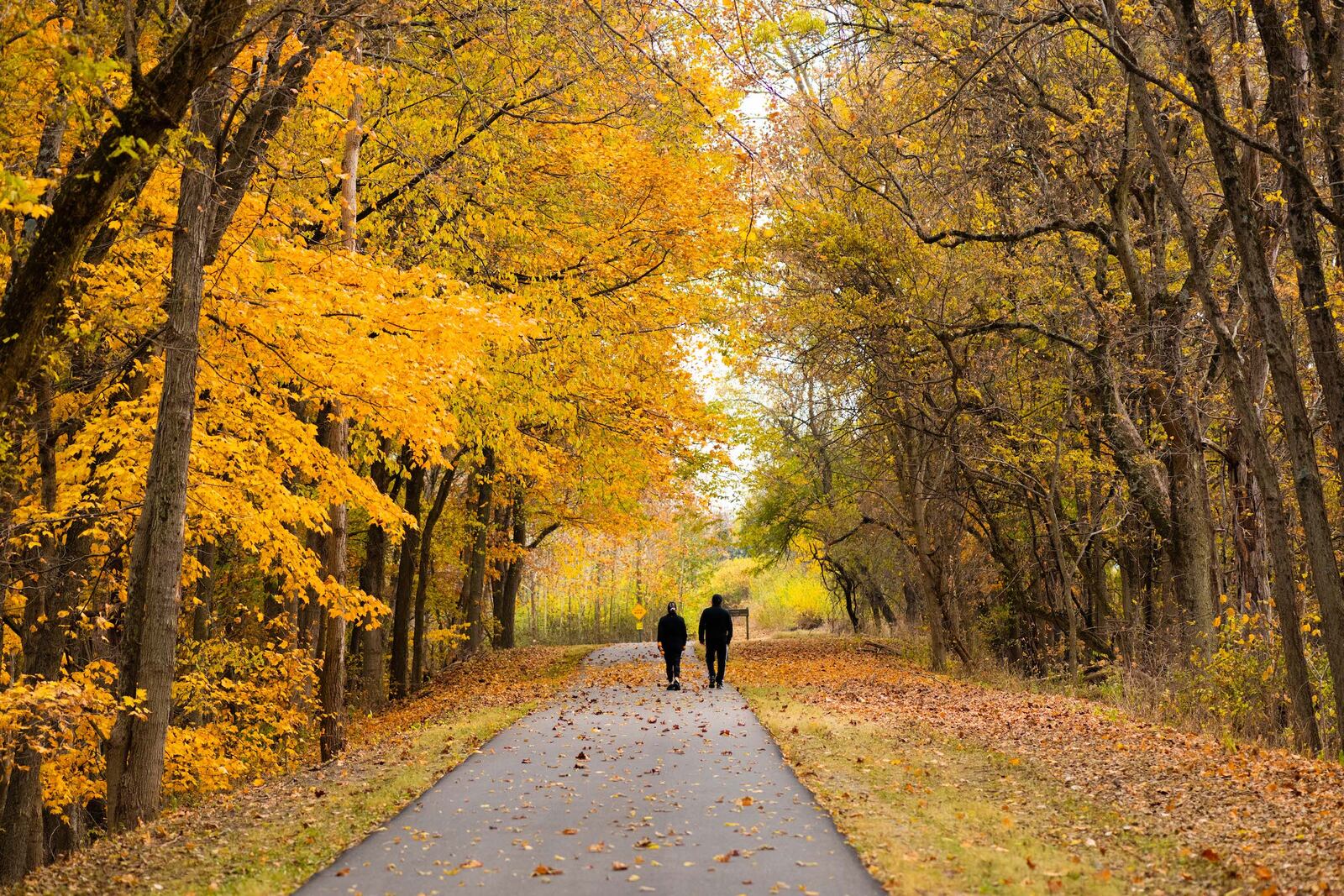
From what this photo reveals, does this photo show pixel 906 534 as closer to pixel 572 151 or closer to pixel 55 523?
pixel 572 151

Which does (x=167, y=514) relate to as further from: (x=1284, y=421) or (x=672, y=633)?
(x=672, y=633)

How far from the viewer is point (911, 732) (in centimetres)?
1332

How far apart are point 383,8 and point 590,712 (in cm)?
1015

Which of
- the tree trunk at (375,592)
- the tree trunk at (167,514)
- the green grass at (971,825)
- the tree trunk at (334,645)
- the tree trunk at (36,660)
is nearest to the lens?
the green grass at (971,825)

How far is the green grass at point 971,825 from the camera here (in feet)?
21.2

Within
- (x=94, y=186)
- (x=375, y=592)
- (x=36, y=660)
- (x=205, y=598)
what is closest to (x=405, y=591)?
(x=375, y=592)

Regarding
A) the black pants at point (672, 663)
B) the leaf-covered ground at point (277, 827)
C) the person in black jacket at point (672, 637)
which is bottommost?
the leaf-covered ground at point (277, 827)

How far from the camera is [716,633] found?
19766mm

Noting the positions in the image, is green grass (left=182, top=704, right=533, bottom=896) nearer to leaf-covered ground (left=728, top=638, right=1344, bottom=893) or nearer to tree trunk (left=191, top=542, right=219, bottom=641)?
leaf-covered ground (left=728, top=638, right=1344, bottom=893)

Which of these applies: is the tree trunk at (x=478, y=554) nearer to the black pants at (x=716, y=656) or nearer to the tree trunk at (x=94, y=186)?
the black pants at (x=716, y=656)

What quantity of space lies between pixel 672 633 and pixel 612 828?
11.3 meters

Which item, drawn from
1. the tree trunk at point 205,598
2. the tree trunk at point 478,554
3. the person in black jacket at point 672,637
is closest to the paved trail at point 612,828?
the person in black jacket at point 672,637

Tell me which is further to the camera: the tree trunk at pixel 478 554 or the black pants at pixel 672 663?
the tree trunk at pixel 478 554

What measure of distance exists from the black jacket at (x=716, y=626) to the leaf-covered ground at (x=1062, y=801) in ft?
13.8
